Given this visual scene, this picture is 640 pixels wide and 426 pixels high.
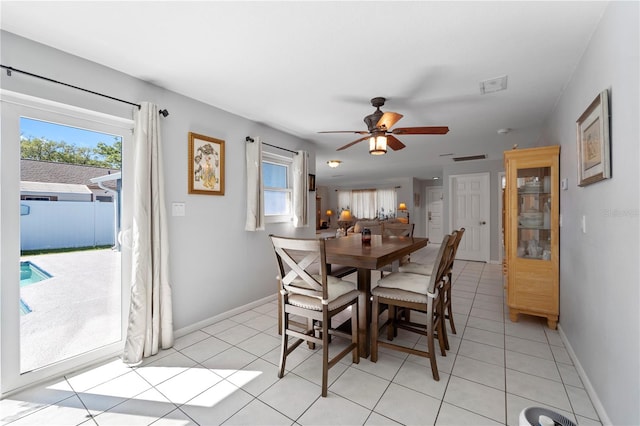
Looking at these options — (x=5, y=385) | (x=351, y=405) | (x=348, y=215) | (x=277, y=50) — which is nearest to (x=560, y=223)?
(x=351, y=405)

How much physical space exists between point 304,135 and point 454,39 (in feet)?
8.36

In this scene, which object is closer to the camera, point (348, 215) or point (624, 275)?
point (624, 275)

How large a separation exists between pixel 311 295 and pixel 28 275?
1951mm

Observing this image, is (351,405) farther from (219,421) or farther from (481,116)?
(481,116)

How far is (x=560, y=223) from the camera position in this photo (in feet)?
8.73

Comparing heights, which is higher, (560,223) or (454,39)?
(454,39)

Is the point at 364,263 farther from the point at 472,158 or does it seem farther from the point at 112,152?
the point at 472,158

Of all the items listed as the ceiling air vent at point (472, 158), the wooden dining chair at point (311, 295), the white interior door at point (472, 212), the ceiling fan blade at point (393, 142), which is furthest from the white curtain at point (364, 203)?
the wooden dining chair at point (311, 295)

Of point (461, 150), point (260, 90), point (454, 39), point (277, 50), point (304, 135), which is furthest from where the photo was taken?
point (461, 150)

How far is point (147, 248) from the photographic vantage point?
7.42 ft

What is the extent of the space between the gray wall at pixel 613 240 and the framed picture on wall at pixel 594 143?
4 centimetres

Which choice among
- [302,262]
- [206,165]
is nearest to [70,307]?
[206,165]

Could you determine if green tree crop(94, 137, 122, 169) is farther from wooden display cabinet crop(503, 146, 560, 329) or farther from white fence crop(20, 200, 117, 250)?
wooden display cabinet crop(503, 146, 560, 329)

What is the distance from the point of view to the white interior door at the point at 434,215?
10.2m
